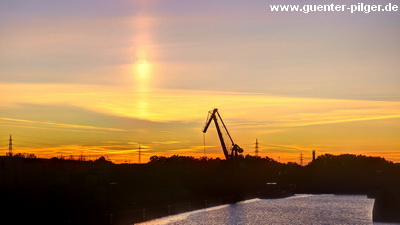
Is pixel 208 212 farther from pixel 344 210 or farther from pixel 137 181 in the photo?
pixel 344 210

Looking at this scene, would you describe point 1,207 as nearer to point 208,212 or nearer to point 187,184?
point 208,212

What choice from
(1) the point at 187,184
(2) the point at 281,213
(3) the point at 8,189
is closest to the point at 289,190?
(1) the point at 187,184

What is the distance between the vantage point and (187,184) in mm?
136500

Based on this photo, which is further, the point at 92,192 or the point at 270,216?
the point at 270,216

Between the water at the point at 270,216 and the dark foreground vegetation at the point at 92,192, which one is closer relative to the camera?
the dark foreground vegetation at the point at 92,192

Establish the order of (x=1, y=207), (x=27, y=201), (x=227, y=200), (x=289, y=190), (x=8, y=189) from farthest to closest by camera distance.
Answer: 1. (x=289, y=190)
2. (x=227, y=200)
3. (x=8, y=189)
4. (x=27, y=201)
5. (x=1, y=207)

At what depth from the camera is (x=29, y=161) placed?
10362cm

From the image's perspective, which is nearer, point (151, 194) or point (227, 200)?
point (151, 194)

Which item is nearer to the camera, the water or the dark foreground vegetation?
the dark foreground vegetation

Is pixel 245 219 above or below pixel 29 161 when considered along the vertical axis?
below

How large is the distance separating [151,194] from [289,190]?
292 feet

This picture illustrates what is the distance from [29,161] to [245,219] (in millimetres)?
37224

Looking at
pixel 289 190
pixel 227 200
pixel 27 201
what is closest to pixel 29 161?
pixel 27 201

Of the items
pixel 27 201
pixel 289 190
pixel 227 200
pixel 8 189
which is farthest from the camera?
pixel 289 190
